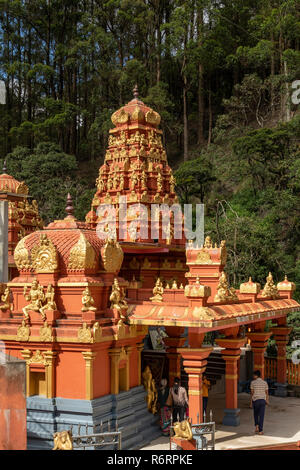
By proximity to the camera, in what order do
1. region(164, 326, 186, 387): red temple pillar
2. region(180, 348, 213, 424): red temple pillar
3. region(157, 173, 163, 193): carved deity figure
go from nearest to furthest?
region(180, 348, 213, 424): red temple pillar → region(164, 326, 186, 387): red temple pillar → region(157, 173, 163, 193): carved deity figure

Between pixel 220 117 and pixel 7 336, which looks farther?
pixel 220 117

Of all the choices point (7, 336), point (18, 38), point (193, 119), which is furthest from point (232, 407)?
point (18, 38)

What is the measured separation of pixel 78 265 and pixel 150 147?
9393 mm

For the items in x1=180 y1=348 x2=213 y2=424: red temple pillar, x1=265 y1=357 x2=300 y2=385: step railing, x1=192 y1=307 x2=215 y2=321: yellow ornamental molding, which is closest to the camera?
x1=192 y1=307 x2=215 y2=321: yellow ornamental molding

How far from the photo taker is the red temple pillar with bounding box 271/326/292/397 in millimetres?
17609

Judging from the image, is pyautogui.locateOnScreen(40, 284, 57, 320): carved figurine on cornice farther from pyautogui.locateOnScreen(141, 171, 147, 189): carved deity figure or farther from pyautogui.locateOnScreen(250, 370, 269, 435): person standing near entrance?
pyautogui.locateOnScreen(141, 171, 147, 189): carved deity figure

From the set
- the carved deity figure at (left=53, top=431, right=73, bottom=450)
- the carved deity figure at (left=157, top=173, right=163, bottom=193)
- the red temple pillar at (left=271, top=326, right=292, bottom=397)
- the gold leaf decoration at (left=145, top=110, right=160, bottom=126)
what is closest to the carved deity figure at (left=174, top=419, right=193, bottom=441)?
the carved deity figure at (left=53, top=431, right=73, bottom=450)

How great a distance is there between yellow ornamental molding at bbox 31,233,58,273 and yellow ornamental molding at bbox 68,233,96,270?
1.13ft

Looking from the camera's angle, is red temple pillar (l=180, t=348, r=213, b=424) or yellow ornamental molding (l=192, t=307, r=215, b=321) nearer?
yellow ornamental molding (l=192, t=307, r=215, b=321)

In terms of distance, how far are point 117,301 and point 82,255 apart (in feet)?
4.11

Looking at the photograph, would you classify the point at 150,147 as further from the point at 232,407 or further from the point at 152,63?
the point at 152,63

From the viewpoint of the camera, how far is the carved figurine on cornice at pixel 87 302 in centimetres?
1137

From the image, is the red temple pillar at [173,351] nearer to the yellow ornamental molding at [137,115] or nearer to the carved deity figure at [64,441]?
the carved deity figure at [64,441]

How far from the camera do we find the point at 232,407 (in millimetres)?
13789
